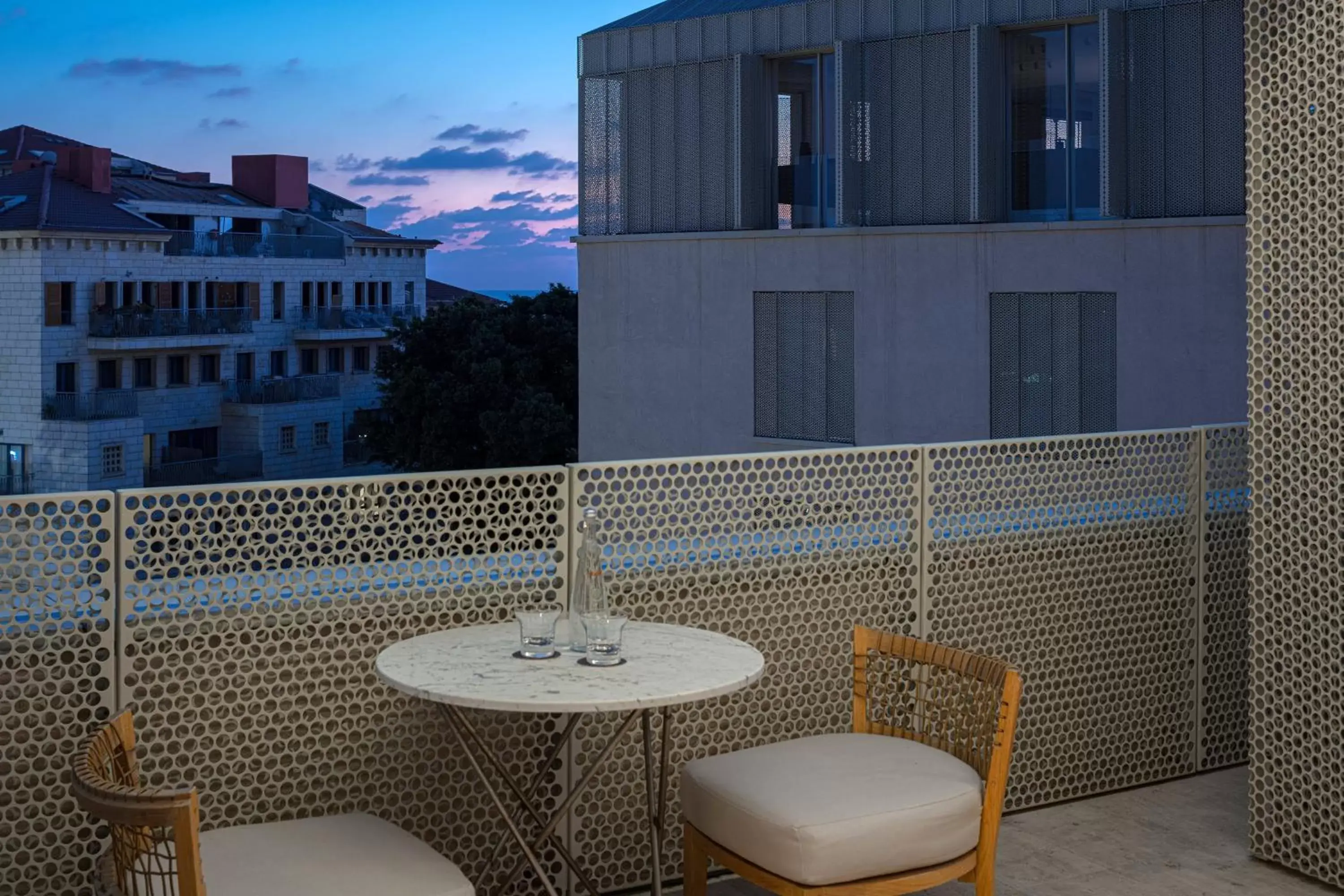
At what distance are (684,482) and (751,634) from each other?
2.03 ft

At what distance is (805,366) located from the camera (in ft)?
73.9

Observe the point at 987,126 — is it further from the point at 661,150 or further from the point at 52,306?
the point at 52,306

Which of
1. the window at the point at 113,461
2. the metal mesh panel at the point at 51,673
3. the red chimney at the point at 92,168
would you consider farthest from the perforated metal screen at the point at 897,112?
the red chimney at the point at 92,168

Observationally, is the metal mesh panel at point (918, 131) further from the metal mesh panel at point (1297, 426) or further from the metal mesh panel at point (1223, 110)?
the metal mesh panel at point (1297, 426)

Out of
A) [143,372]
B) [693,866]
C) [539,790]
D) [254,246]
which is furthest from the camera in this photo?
[254,246]

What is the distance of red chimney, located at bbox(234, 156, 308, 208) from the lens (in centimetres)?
7325

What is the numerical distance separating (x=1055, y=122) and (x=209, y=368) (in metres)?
54.3

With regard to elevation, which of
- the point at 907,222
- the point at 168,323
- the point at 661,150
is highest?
the point at 168,323

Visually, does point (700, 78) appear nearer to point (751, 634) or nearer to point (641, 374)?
point (641, 374)

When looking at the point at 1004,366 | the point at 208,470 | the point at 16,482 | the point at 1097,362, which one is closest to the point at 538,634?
the point at 1097,362

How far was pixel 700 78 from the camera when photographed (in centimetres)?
2341

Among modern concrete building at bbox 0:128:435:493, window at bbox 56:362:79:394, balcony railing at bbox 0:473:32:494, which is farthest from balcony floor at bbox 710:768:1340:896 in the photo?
balcony railing at bbox 0:473:32:494

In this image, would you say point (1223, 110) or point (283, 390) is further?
point (283, 390)

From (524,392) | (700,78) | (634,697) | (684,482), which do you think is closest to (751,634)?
(684,482)
